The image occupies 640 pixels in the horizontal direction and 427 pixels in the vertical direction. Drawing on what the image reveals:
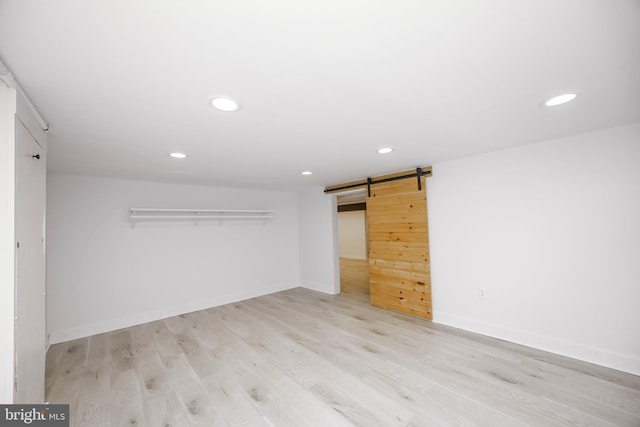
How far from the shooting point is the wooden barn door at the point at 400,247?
11.5 ft

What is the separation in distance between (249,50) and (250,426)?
2.29 metres

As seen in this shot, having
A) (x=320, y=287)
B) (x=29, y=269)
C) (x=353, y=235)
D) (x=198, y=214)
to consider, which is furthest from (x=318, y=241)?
(x=353, y=235)

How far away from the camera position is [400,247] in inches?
149

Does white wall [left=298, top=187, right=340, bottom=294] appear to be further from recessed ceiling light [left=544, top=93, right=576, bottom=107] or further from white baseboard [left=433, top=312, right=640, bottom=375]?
recessed ceiling light [left=544, top=93, right=576, bottom=107]

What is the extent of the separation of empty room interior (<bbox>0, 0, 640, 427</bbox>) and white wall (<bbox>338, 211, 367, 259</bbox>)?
542cm

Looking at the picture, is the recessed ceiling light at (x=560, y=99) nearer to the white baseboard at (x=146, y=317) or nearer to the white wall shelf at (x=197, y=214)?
the white wall shelf at (x=197, y=214)

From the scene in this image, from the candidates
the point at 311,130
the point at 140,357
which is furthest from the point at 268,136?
the point at 140,357

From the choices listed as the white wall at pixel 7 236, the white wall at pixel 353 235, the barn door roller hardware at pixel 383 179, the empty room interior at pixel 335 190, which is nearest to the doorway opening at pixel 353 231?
the white wall at pixel 353 235

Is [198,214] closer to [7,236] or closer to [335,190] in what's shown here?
[335,190]

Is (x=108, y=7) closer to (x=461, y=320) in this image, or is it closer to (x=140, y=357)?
(x=140, y=357)

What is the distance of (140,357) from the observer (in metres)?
2.68

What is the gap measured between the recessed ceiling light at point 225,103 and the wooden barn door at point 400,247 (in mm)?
2795

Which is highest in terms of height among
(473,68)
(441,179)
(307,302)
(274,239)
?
(473,68)

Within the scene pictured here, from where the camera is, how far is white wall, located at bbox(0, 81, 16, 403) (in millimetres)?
1174
